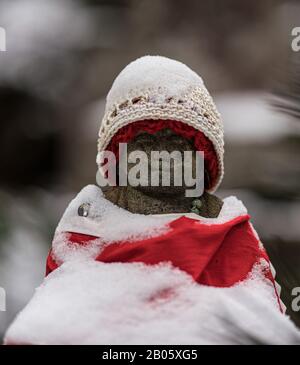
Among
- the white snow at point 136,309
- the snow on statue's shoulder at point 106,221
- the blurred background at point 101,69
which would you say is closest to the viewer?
the white snow at point 136,309

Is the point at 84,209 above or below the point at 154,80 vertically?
below

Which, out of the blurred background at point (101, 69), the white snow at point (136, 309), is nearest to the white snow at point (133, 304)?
the white snow at point (136, 309)

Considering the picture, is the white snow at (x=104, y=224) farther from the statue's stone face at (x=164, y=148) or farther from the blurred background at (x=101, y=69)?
the blurred background at (x=101, y=69)

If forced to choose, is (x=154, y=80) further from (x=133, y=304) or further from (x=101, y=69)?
(x=101, y=69)

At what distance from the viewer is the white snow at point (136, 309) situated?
1.05 metres

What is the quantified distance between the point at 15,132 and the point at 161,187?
1.98 m

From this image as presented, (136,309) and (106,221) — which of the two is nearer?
(136,309)

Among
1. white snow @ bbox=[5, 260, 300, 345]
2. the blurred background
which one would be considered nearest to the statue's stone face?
white snow @ bbox=[5, 260, 300, 345]

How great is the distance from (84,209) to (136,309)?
24cm

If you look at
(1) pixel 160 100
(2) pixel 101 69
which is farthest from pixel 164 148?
(2) pixel 101 69

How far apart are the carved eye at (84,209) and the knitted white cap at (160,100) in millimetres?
105

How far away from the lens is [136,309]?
3.59 feet

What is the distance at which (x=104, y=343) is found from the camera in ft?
3.47

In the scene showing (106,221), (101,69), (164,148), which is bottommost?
Answer: (106,221)
